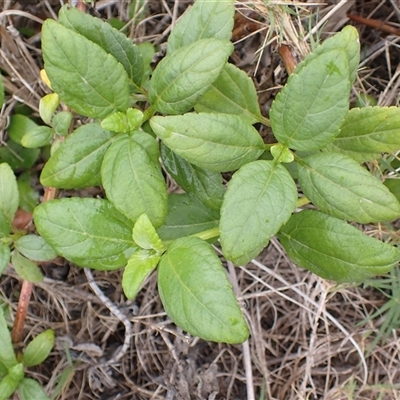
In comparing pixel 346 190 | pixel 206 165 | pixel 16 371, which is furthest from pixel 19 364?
pixel 346 190

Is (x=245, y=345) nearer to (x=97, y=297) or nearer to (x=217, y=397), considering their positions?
(x=217, y=397)

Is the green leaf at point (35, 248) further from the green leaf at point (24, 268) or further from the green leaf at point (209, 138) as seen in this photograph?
the green leaf at point (209, 138)

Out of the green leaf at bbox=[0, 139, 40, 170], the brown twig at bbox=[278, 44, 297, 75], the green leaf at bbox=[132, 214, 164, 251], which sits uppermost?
the brown twig at bbox=[278, 44, 297, 75]

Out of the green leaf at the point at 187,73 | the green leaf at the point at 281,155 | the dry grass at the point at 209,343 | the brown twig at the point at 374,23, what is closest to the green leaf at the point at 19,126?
the dry grass at the point at 209,343

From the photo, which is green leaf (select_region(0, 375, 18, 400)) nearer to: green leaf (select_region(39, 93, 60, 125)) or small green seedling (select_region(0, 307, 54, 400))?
→ small green seedling (select_region(0, 307, 54, 400))

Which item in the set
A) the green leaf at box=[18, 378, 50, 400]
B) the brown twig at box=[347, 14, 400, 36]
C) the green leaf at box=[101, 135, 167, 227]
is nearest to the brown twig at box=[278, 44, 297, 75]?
the brown twig at box=[347, 14, 400, 36]
